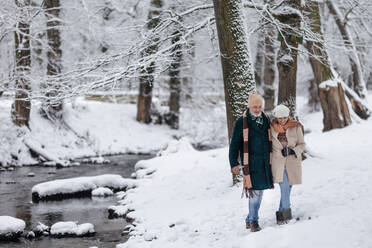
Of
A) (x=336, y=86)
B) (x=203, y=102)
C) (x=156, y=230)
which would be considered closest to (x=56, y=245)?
(x=156, y=230)

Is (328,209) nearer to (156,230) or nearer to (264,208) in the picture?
(264,208)

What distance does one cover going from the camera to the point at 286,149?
18.3 ft

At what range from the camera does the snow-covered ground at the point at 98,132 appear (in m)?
15.7

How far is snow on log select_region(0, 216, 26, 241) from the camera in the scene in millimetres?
7246

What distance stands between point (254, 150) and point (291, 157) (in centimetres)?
47

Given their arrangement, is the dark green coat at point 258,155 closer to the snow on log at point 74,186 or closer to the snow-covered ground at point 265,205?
the snow-covered ground at point 265,205

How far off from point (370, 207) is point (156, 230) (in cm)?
320

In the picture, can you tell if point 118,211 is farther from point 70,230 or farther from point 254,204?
point 254,204

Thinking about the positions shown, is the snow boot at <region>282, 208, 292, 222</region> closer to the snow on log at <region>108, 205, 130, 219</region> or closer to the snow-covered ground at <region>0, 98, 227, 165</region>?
the snow on log at <region>108, 205, 130, 219</region>

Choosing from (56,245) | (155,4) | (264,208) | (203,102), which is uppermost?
(155,4)

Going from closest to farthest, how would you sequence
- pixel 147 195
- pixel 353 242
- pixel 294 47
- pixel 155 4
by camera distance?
pixel 353 242
pixel 294 47
pixel 147 195
pixel 155 4

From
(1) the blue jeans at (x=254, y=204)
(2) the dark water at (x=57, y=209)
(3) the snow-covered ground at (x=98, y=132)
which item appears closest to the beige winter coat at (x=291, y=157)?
(1) the blue jeans at (x=254, y=204)

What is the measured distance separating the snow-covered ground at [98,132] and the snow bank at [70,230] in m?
8.12

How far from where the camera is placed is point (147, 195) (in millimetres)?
9852
